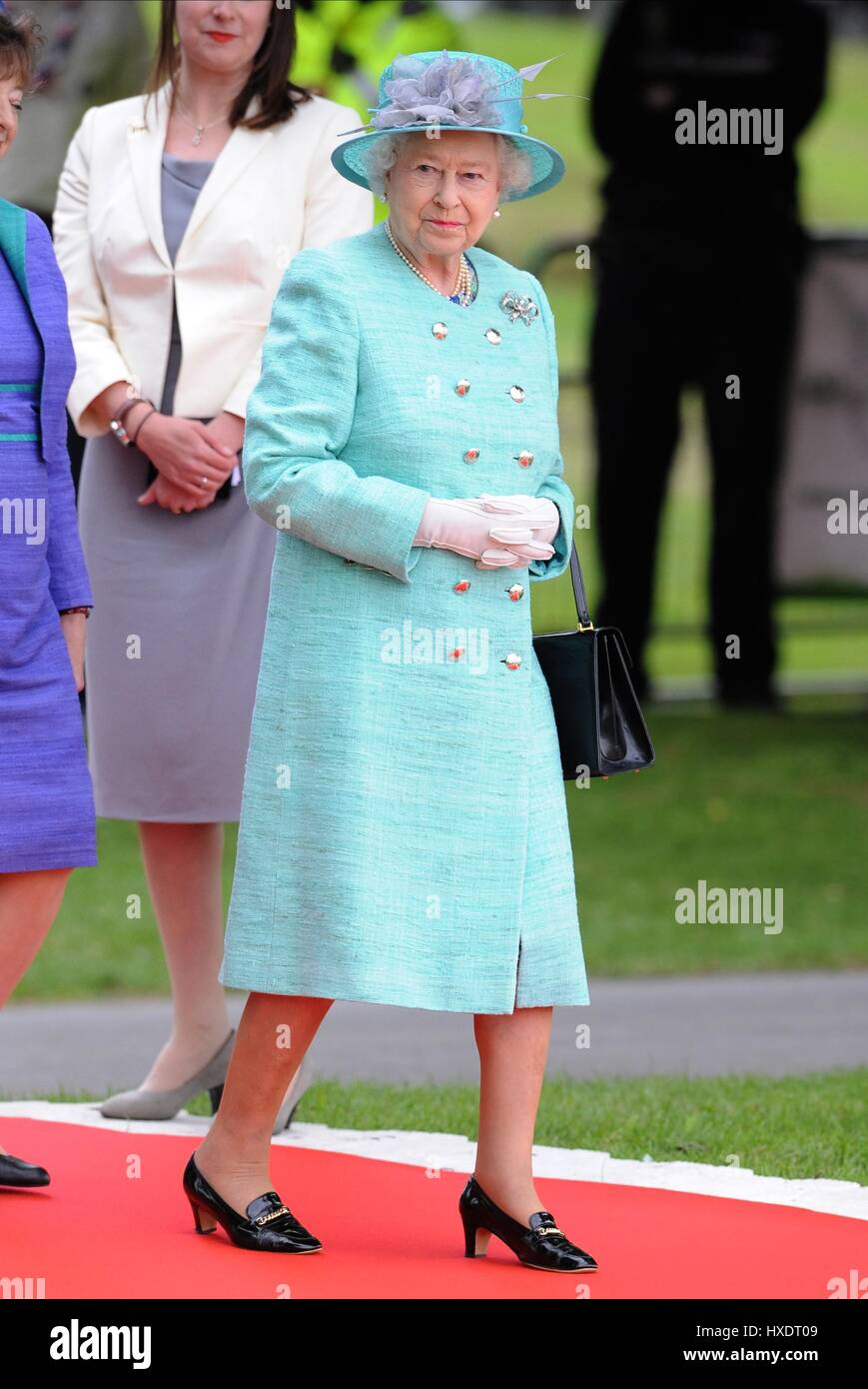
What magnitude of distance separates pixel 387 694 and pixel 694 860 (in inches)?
254

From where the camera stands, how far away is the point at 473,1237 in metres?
4.15

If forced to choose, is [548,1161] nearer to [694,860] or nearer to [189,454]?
[189,454]

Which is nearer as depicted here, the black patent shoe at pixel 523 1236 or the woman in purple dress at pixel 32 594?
the black patent shoe at pixel 523 1236

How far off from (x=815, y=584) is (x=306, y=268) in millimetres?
9546

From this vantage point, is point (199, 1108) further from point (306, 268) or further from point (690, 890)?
point (690, 890)

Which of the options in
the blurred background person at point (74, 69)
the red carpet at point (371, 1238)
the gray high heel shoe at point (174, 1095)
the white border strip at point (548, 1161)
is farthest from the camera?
the blurred background person at point (74, 69)

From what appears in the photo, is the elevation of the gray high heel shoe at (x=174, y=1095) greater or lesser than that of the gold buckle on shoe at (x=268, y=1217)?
greater

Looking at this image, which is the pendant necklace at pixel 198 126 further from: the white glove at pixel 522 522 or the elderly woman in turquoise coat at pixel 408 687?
the white glove at pixel 522 522

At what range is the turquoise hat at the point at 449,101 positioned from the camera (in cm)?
405

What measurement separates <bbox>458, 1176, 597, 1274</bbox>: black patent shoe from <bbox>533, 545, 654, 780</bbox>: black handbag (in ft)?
2.57

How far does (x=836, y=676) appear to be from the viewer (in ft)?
47.6

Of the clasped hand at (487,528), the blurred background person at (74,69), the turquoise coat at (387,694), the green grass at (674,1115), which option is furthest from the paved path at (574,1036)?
the blurred background person at (74,69)

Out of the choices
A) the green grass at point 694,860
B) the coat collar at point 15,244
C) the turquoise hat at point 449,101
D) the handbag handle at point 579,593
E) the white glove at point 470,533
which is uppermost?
the turquoise hat at point 449,101

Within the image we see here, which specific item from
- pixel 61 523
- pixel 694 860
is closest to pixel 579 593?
pixel 61 523
